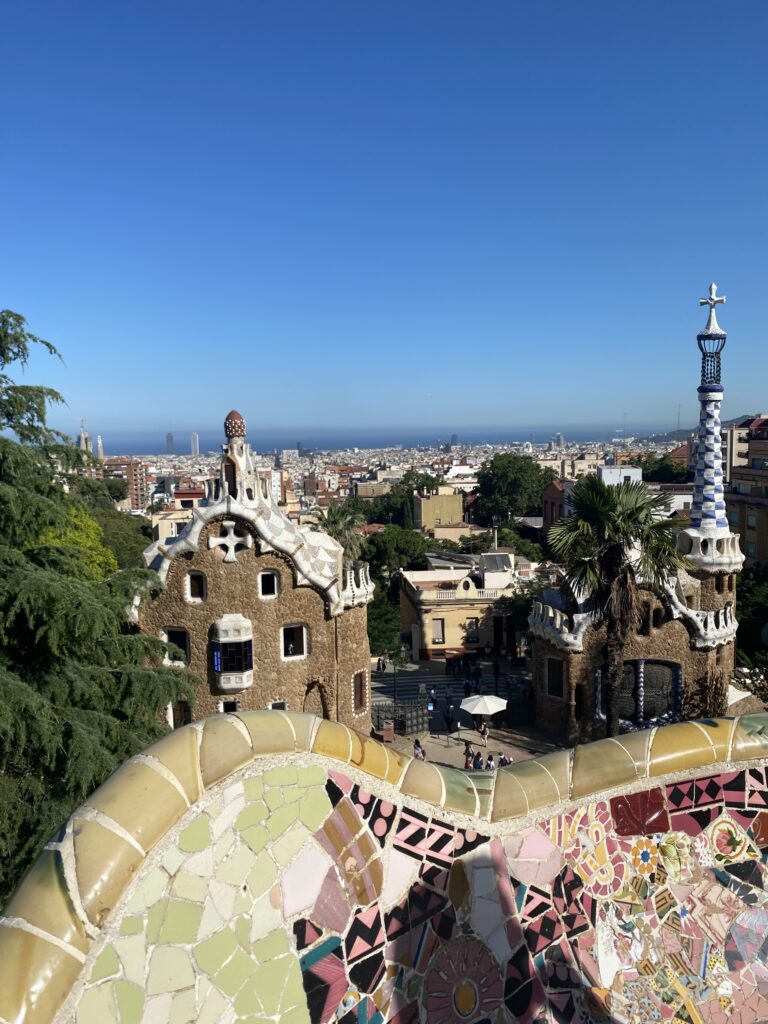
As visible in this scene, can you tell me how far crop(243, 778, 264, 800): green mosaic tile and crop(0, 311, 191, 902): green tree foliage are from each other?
19.8 ft

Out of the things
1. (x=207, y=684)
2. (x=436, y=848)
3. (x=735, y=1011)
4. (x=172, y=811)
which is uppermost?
(x=172, y=811)

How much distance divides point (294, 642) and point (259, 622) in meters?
1.10

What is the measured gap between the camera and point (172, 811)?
366 cm

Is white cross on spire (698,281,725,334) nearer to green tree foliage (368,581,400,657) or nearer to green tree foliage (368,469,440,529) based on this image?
green tree foliage (368,581,400,657)

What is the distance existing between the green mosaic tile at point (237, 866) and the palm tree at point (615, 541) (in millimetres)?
11976

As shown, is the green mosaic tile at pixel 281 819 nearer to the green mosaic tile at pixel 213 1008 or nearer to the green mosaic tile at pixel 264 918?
the green mosaic tile at pixel 264 918

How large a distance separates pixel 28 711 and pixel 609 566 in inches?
430

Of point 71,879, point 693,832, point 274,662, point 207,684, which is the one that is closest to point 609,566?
point 274,662

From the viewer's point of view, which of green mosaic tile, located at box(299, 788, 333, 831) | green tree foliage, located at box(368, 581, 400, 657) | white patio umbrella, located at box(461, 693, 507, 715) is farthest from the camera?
green tree foliage, located at box(368, 581, 400, 657)

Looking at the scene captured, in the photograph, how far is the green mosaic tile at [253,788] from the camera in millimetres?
3973

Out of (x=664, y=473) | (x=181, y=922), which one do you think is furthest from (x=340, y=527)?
(x=664, y=473)

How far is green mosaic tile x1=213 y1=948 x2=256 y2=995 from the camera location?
3672 mm

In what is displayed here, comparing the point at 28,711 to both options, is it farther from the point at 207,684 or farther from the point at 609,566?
the point at 609,566

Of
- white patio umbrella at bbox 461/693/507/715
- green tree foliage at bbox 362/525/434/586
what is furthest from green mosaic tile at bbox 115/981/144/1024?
green tree foliage at bbox 362/525/434/586
